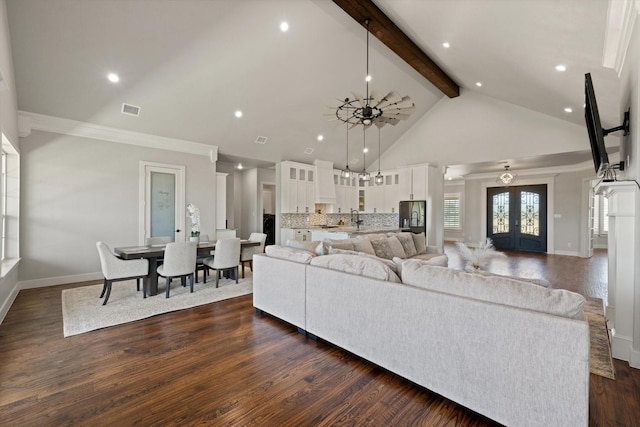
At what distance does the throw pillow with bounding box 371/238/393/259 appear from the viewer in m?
4.53

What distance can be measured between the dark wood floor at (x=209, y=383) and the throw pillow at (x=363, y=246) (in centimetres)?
160

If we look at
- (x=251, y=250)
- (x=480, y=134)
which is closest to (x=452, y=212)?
(x=480, y=134)

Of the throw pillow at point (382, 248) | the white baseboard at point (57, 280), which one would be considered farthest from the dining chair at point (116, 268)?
the throw pillow at point (382, 248)

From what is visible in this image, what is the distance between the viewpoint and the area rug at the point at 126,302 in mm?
3297

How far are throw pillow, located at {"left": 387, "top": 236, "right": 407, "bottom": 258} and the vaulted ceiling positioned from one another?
2.35 m

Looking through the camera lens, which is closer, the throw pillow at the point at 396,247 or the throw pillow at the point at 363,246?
the throw pillow at the point at 363,246

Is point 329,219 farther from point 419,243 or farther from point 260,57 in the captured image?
point 260,57

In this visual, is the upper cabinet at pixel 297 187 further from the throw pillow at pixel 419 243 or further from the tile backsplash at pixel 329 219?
the throw pillow at pixel 419 243

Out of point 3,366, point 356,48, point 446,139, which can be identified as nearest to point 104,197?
point 3,366

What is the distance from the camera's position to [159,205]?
6.04 metres

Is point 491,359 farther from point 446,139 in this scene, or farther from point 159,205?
point 446,139

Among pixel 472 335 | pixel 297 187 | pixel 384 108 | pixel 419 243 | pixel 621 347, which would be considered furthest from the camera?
pixel 297 187

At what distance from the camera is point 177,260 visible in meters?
4.15

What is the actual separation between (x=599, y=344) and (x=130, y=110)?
715 centimetres
